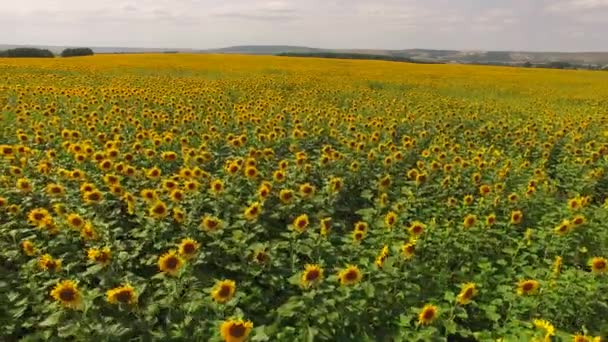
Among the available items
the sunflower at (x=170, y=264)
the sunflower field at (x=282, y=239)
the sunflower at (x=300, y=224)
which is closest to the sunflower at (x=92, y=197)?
the sunflower field at (x=282, y=239)

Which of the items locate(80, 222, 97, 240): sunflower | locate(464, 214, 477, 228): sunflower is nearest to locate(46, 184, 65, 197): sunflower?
locate(80, 222, 97, 240): sunflower

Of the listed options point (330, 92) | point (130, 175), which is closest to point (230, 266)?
point (130, 175)

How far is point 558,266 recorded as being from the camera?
4.36 meters

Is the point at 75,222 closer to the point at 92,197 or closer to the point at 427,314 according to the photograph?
the point at 92,197

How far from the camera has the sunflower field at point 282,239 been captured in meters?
3.79

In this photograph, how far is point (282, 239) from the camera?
565 centimetres

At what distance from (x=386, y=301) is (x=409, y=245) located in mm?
529

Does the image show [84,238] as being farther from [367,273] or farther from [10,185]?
[367,273]

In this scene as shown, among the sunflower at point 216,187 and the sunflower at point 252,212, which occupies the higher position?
the sunflower at point 216,187

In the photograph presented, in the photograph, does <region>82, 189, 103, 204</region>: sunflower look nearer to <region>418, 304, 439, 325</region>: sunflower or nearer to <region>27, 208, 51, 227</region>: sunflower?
<region>27, 208, 51, 227</region>: sunflower

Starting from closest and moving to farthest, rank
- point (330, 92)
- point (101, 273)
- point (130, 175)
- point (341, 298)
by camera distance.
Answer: point (341, 298)
point (101, 273)
point (130, 175)
point (330, 92)

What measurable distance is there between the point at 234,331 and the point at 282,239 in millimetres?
2456

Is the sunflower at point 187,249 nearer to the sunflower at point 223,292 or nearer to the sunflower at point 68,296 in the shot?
the sunflower at point 223,292

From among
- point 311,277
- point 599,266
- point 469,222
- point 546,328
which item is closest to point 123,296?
point 311,277
